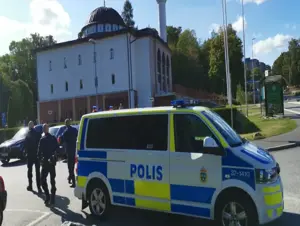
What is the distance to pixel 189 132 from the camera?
5.93 meters

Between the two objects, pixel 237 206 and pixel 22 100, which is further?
pixel 22 100

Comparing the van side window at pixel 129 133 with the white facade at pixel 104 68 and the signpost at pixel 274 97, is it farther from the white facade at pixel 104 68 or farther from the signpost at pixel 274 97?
the white facade at pixel 104 68

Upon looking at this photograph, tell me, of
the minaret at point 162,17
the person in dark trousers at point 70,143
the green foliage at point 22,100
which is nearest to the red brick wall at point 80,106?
the minaret at point 162,17

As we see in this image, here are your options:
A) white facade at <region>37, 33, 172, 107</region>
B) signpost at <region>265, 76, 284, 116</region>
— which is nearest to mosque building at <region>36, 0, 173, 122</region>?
white facade at <region>37, 33, 172, 107</region>

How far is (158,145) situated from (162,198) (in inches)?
35.6

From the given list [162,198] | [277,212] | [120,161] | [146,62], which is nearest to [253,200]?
[277,212]

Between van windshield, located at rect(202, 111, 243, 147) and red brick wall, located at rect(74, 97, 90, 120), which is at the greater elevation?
red brick wall, located at rect(74, 97, 90, 120)

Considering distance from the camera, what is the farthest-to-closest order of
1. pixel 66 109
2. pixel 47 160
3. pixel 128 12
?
1. pixel 128 12
2. pixel 66 109
3. pixel 47 160

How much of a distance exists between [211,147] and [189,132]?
59 centimetres

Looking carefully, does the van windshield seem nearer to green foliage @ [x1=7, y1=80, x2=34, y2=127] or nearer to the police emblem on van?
the police emblem on van

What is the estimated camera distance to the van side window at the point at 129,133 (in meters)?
6.14

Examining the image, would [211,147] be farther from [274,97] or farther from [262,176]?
[274,97]

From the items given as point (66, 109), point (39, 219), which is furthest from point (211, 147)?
point (66, 109)

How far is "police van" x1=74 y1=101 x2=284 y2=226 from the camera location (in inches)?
209
